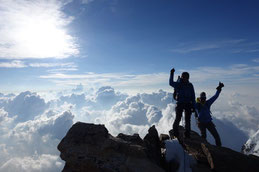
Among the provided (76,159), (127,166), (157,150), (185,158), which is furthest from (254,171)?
(76,159)

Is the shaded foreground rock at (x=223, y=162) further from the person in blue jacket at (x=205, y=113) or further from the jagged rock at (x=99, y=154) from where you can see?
the person in blue jacket at (x=205, y=113)

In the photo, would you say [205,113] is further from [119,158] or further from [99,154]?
[99,154]

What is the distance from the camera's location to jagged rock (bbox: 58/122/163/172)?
25.8 ft

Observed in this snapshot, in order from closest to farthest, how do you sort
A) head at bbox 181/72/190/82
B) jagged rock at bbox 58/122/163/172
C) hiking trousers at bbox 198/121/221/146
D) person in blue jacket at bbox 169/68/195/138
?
1. jagged rock at bbox 58/122/163/172
2. head at bbox 181/72/190/82
3. person in blue jacket at bbox 169/68/195/138
4. hiking trousers at bbox 198/121/221/146

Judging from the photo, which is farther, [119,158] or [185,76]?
[185,76]

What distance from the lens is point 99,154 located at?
850 cm

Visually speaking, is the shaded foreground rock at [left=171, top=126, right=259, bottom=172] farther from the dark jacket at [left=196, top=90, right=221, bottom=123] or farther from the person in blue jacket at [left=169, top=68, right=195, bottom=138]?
the dark jacket at [left=196, top=90, right=221, bottom=123]

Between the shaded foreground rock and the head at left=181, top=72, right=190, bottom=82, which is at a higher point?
the head at left=181, top=72, right=190, bottom=82

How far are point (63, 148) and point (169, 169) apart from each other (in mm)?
6180

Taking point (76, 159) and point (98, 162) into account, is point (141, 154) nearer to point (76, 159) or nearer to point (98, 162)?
point (98, 162)

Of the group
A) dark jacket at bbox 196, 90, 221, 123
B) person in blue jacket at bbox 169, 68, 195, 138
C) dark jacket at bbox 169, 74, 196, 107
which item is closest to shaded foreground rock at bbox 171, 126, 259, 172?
person in blue jacket at bbox 169, 68, 195, 138

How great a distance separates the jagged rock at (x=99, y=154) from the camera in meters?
7.87

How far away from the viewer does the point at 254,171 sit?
7.87m

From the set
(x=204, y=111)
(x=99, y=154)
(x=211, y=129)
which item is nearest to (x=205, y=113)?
(x=204, y=111)
